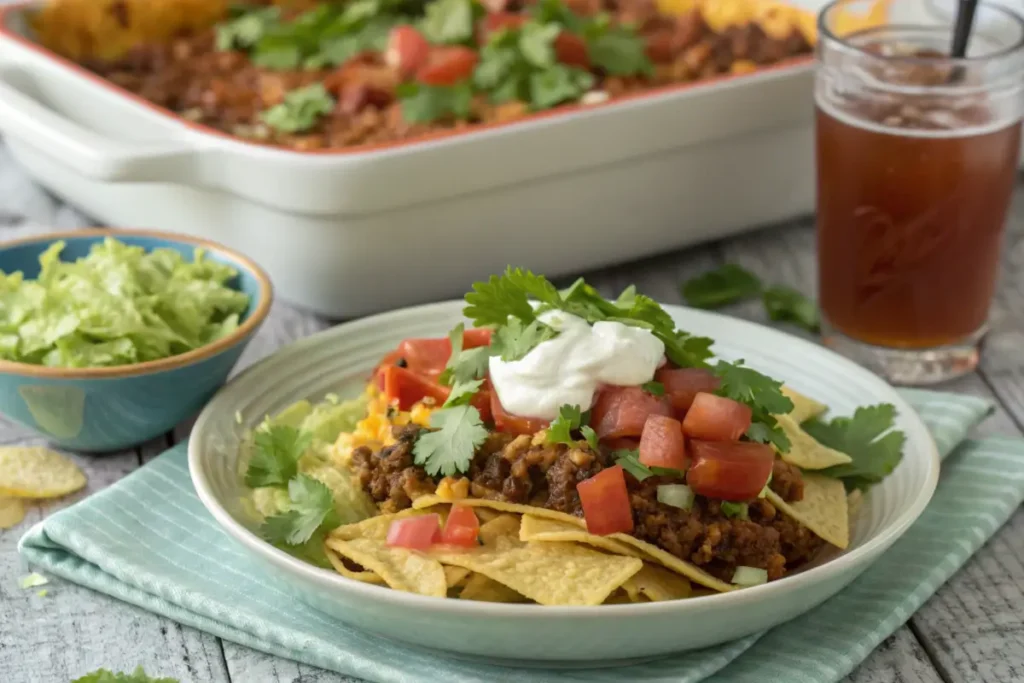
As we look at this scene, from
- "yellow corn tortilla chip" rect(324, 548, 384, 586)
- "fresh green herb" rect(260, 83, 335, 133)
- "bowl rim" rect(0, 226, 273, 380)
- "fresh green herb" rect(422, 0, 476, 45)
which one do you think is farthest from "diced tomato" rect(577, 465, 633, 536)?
"fresh green herb" rect(422, 0, 476, 45)

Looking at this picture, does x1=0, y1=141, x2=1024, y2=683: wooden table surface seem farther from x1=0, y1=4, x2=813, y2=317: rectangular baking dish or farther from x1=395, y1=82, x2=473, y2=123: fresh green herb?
x1=395, y1=82, x2=473, y2=123: fresh green herb

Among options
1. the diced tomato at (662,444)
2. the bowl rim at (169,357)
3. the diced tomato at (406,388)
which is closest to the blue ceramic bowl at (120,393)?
the bowl rim at (169,357)

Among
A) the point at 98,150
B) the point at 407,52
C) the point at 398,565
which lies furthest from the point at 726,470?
the point at 407,52

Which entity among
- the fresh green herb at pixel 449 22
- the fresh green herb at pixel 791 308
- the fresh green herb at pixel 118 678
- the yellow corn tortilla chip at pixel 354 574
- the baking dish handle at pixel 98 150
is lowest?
the fresh green herb at pixel 791 308

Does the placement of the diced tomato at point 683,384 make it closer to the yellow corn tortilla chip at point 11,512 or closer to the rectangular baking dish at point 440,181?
the rectangular baking dish at point 440,181

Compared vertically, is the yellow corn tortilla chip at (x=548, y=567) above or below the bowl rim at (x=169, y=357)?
below

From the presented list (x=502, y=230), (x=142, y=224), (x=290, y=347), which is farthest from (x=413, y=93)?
(x=290, y=347)
